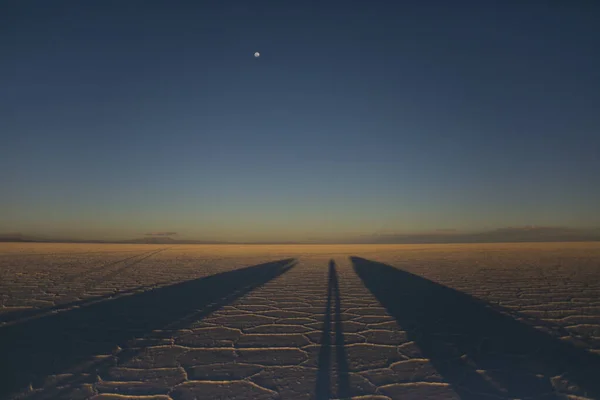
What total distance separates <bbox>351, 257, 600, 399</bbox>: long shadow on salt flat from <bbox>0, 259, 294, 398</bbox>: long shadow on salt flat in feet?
9.13

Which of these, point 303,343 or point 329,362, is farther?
point 303,343

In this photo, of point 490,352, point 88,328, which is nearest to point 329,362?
point 490,352

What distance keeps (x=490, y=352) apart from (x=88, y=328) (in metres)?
4.17

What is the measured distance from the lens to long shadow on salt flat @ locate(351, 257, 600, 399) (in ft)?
8.18

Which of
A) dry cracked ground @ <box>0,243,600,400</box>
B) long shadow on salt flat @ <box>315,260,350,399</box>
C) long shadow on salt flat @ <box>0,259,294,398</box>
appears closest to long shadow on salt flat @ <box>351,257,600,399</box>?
dry cracked ground @ <box>0,243,600,400</box>

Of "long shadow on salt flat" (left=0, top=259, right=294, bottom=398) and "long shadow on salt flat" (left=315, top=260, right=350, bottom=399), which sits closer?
"long shadow on salt flat" (left=315, top=260, right=350, bottom=399)

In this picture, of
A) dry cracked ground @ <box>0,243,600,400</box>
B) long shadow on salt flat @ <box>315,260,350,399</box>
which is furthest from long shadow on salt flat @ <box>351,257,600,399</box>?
long shadow on salt flat @ <box>315,260,350,399</box>

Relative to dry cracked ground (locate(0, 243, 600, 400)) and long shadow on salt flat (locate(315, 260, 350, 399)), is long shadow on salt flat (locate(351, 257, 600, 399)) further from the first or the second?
long shadow on salt flat (locate(315, 260, 350, 399))

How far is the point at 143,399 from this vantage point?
7.77 ft

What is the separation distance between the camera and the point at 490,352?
10.4 ft

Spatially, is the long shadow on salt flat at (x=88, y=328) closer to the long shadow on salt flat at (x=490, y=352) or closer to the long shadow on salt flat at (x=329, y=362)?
the long shadow on salt flat at (x=329, y=362)

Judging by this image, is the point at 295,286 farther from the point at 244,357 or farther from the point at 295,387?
the point at 295,387

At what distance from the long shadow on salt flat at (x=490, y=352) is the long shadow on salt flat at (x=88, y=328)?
9.13ft

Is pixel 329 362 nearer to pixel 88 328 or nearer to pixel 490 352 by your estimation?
pixel 490 352
